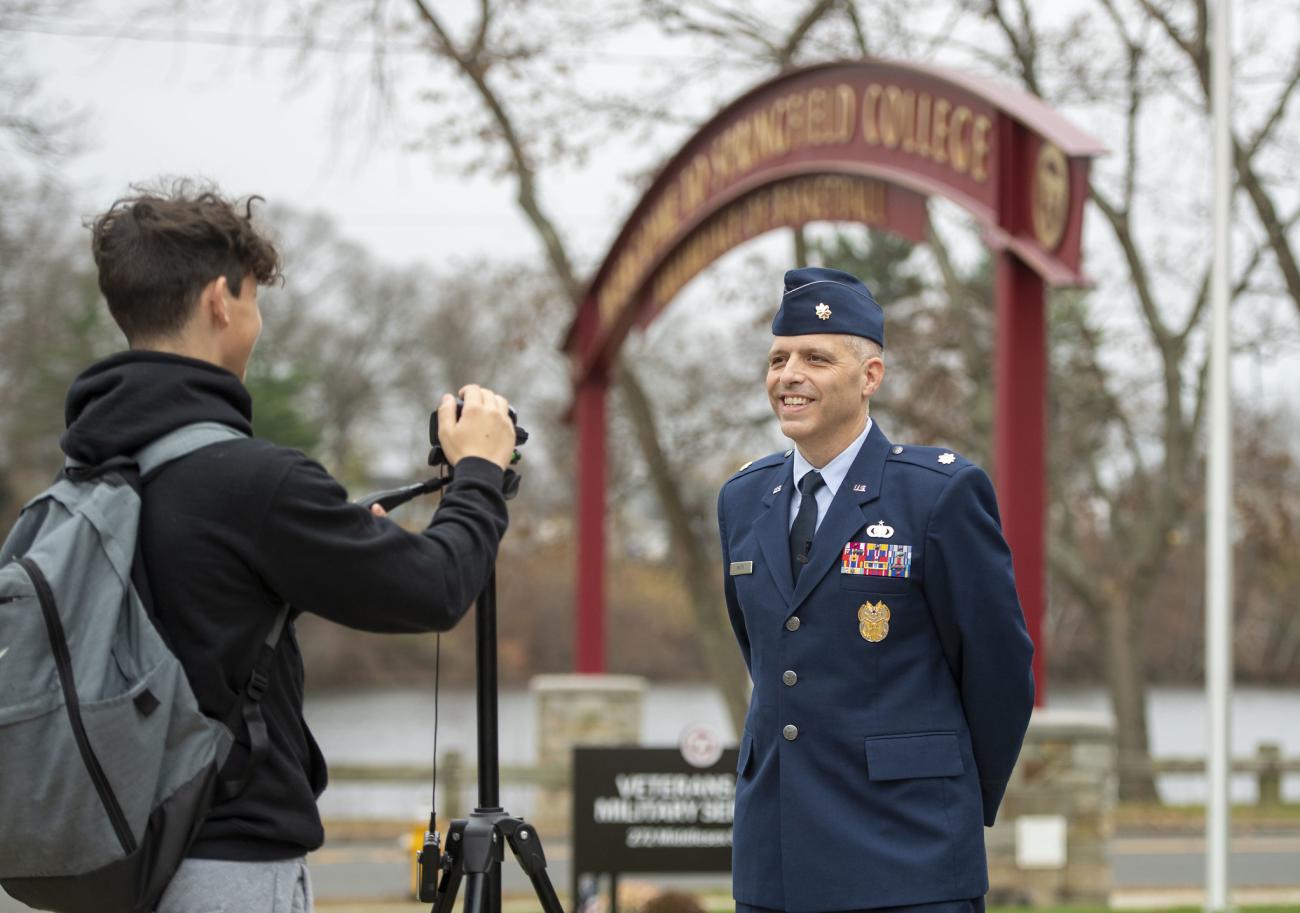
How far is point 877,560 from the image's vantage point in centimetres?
290

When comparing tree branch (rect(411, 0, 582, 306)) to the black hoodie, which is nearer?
the black hoodie

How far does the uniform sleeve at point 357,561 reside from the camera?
208 cm

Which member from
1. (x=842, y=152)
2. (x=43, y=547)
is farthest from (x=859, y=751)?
(x=842, y=152)

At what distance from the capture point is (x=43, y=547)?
202 centimetres

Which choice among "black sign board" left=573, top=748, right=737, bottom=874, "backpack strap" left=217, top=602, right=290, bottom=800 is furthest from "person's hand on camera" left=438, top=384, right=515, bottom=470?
"black sign board" left=573, top=748, right=737, bottom=874

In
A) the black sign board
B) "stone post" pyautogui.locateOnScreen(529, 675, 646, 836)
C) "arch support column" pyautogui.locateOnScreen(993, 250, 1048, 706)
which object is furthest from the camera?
"stone post" pyautogui.locateOnScreen(529, 675, 646, 836)

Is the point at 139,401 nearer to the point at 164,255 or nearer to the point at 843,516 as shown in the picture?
the point at 164,255

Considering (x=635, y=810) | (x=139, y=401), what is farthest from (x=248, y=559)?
(x=635, y=810)

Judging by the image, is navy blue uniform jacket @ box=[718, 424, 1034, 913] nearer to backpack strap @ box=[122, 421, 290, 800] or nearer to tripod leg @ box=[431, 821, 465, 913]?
tripod leg @ box=[431, 821, 465, 913]

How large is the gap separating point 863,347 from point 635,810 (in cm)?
401

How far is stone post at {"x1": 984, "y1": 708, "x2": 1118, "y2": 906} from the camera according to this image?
776 centimetres

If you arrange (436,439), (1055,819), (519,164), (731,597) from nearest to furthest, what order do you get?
(436,439), (731,597), (1055,819), (519,164)

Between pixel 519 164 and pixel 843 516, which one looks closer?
pixel 843 516

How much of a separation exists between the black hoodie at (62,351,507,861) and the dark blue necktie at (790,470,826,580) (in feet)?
3.13
